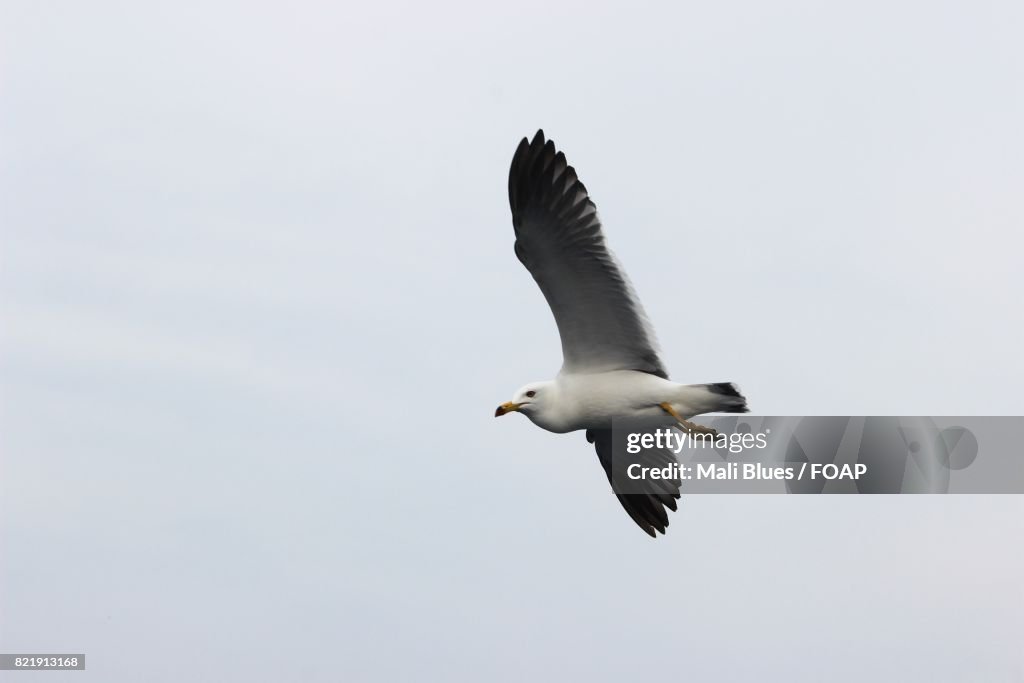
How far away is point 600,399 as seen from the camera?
1856 centimetres

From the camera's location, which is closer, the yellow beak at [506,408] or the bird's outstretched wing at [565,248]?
the bird's outstretched wing at [565,248]

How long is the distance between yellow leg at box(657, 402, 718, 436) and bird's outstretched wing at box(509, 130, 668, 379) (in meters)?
0.90

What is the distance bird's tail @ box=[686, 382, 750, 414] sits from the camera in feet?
59.5

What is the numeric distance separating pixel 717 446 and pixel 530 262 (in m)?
3.59

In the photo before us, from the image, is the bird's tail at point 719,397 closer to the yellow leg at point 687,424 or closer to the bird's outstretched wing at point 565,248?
the yellow leg at point 687,424

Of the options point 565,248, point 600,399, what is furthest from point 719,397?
point 565,248

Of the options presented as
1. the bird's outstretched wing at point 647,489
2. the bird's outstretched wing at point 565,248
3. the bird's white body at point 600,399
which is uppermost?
the bird's outstretched wing at point 565,248

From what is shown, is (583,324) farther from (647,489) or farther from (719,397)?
(647,489)

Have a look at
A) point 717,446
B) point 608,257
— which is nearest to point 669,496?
point 717,446

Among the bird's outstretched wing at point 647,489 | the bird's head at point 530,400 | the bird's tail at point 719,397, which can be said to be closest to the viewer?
the bird's tail at point 719,397

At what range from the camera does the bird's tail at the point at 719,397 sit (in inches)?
714

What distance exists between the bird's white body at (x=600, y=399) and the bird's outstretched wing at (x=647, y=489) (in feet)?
5.85

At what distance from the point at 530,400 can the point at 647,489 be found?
277 cm

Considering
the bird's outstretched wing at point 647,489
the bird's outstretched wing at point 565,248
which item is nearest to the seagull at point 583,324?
the bird's outstretched wing at point 565,248
